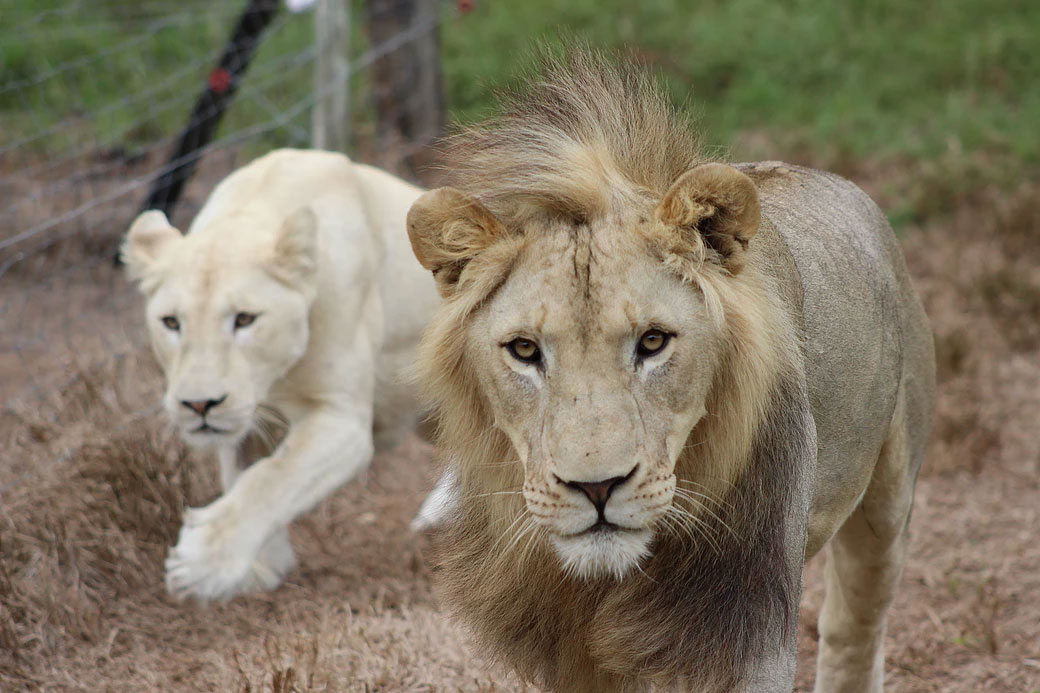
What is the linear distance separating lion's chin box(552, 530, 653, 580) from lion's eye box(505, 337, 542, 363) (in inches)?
13.1

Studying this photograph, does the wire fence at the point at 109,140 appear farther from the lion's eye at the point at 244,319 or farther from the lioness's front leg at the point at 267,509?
the lion's eye at the point at 244,319

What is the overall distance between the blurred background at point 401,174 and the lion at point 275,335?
365mm

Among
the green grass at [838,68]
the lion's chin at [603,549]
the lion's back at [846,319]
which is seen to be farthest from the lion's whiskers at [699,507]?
the green grass at [838,68]

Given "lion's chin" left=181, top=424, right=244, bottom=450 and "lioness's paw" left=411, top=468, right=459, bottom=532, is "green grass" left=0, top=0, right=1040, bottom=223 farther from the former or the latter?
"lioness's paw" left=411, top=468, right=459, bottom=532

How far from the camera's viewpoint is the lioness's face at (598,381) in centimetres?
219

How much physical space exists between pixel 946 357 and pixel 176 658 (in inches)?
160

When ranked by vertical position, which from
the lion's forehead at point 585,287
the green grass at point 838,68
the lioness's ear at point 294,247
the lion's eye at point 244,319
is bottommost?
the green grass at point 838,68

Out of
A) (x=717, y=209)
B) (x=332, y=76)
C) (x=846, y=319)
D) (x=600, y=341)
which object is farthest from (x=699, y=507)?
(x=332, y=76)

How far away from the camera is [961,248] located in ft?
24.6

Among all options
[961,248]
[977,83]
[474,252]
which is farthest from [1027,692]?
[977,83]

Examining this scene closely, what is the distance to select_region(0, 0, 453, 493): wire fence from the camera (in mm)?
5805

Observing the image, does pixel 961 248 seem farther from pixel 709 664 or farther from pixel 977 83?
pixel 709 664

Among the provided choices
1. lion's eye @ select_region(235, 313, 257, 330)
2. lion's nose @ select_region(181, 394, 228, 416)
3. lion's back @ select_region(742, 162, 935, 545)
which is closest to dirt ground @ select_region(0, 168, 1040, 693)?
lion's nose @ select_region(181, 394, 228, 416)

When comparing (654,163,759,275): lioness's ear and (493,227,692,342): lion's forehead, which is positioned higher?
(654,163,759,275): lioness's ear
